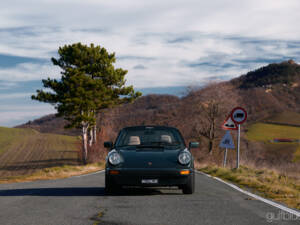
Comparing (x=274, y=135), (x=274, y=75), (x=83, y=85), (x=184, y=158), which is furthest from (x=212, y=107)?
(x=274, y=75)

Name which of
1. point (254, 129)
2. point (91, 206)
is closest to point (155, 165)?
point (91, 206)

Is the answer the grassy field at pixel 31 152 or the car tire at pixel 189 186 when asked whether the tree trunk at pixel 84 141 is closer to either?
the grassy field at pixel 31 152

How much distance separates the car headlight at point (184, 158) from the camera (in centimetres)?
864

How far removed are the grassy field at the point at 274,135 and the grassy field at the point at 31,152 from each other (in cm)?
3282

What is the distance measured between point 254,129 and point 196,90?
111 feet

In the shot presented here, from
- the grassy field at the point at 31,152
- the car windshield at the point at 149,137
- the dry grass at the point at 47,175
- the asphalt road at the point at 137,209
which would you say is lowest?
the grassy field at the point at 31,152

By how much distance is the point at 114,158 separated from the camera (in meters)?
8.71

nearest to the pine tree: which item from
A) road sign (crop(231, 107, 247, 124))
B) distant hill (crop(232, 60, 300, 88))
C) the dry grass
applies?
the dry grass

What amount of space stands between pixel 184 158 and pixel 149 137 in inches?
56.2

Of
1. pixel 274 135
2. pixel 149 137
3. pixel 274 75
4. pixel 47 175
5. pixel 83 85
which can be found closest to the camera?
pixel 149 137

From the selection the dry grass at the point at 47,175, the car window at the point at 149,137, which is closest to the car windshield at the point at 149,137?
the car window at the point at 149,137

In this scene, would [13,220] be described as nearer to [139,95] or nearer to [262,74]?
[139,95]

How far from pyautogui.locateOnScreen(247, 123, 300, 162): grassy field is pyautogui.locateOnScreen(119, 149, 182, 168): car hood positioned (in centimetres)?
6223

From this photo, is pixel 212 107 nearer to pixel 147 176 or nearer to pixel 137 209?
pixel 147 176
